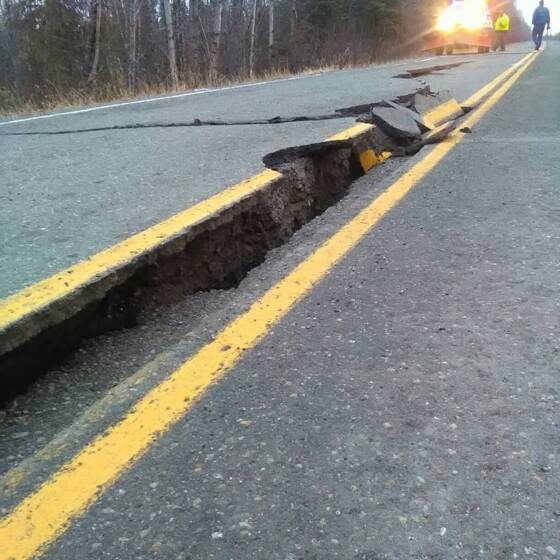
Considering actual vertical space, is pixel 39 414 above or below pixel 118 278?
below

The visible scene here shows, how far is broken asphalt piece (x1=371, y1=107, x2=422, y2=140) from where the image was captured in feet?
17.8

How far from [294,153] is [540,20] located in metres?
28.6

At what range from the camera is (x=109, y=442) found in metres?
1.68

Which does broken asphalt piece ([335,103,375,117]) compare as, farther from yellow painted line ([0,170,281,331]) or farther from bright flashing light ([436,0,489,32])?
bright flashing light ([436,0,489,32])

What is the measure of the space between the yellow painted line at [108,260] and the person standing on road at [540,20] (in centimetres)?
2851

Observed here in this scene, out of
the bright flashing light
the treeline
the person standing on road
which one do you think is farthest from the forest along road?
the person standing on road

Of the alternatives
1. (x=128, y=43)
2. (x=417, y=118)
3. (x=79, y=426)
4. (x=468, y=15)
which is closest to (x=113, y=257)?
(x=79, y=426)

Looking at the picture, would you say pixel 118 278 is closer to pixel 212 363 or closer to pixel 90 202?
pixel 212 363

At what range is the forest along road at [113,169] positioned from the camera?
2.72 m

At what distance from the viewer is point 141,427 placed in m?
1.74

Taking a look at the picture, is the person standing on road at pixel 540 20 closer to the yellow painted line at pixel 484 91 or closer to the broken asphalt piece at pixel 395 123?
the yellow painted line at pixel 484 91

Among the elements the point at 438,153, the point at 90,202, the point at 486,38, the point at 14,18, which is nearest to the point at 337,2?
the point at 486,38

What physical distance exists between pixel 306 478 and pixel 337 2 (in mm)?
34380

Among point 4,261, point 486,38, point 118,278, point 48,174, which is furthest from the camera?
point 486,38
